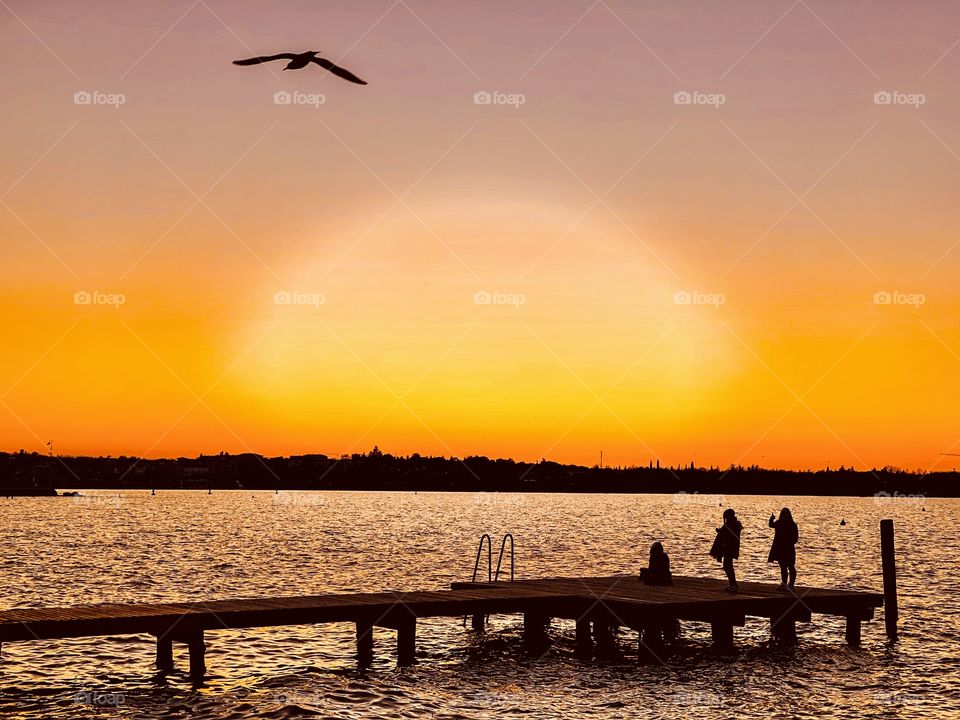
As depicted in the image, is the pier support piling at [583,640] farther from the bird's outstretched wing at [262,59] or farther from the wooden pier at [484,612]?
the bird's outstretched wing at [262,59]

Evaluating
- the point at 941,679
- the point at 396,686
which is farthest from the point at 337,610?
the point at 941,679

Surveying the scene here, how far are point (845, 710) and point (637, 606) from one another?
5.80 meters

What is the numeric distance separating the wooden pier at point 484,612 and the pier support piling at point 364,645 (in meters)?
0.03

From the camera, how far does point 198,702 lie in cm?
2630

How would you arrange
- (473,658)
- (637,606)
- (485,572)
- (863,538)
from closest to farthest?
(637,606) < (473,658) < (485,572) < (863,538)

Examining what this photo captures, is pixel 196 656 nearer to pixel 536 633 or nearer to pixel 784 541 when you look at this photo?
pixel 536 633

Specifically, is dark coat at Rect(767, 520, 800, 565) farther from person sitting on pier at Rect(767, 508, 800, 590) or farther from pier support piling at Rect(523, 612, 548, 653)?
pier support piling at Rect(523, 612, 548, 653)

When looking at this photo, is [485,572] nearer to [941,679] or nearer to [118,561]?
[118,561]

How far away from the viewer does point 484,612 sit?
31.2m

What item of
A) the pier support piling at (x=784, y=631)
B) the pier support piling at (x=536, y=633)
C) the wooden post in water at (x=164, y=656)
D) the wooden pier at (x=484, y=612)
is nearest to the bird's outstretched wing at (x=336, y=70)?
the wooden pier at (x=484, y=612)

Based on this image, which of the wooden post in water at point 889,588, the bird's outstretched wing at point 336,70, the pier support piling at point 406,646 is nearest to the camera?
the bird's outstretched wing at point 336,70

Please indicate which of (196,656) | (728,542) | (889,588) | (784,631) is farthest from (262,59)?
(889,588)

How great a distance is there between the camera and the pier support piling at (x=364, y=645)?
Answer: 30781 millimetres

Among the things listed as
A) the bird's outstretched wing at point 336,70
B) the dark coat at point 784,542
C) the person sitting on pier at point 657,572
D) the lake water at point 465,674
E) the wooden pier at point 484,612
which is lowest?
the lake water at point 465,674
